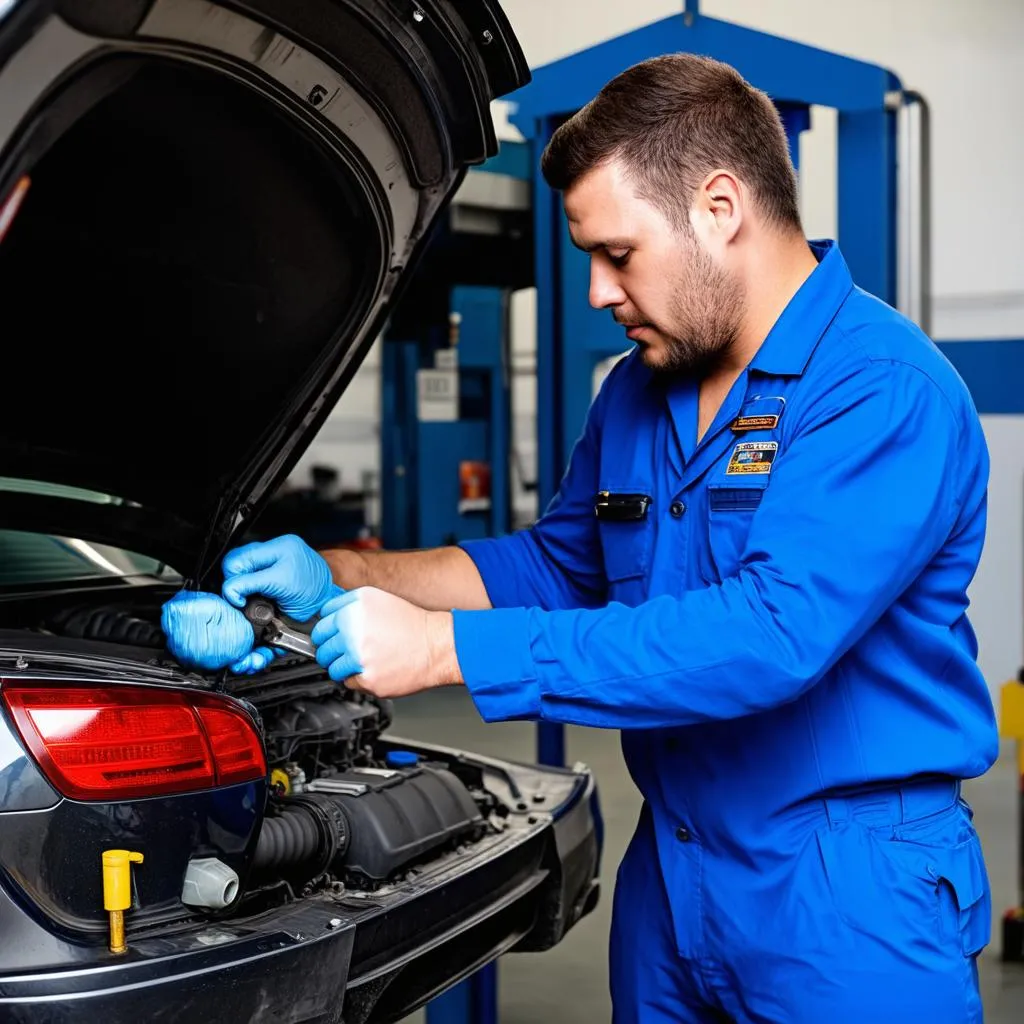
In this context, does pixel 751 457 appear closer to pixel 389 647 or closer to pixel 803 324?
pixel 803 324

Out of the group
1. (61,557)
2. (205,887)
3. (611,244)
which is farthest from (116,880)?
(61,557)

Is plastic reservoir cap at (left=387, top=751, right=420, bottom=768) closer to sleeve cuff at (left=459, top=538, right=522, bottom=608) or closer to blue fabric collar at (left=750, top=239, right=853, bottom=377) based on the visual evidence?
sleeve cuff at (left=459, top=538, right=522, bottom=608)

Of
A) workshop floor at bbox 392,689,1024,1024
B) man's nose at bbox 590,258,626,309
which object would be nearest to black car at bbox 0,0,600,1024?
man's nose at bbox 590,258,626,309

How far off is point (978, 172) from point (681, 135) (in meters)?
6.34

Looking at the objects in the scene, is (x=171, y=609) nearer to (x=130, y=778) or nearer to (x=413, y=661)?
(x=130, y=778)

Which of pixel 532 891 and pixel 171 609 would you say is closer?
pixel 171 609

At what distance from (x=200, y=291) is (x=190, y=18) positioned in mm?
689

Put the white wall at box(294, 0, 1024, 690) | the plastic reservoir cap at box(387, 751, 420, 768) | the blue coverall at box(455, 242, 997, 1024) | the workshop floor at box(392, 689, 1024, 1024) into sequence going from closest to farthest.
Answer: the blue coverall at box(455, 242, 997, 1024)
the plastic reservoir cap at box(387, 751, 420, 768)
the workshop floor at box(392, 689, 1024, 1024)
the white wall at box(294, 0, 1024, 690)

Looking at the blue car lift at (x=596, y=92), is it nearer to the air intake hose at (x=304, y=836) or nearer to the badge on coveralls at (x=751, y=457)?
the air intake hose at (x=304, y=836)

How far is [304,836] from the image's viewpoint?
6.25 ft

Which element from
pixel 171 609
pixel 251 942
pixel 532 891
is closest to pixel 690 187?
pixel 171 609

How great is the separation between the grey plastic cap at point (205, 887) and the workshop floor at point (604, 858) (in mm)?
1769

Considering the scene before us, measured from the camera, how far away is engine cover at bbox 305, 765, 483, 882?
1.99m

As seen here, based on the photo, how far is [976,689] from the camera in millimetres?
1602
